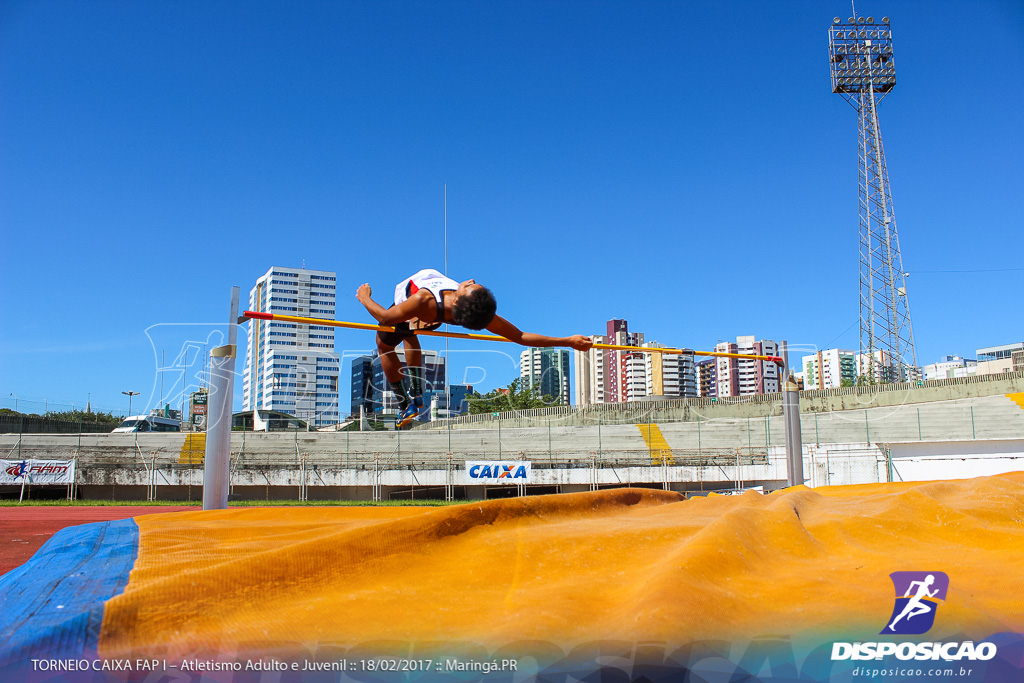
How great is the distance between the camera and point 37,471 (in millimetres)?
15977

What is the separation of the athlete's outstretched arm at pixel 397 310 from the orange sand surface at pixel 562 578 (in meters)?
1.71

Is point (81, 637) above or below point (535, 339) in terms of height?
below

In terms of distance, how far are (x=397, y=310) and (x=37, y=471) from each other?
17.0 metres

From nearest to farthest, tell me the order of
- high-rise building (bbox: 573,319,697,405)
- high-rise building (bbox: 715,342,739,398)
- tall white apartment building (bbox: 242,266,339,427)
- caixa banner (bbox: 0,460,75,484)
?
caixa banner (bbox: 0,460,75,484)
tall white apartment building (bbox: 242,266,339,427)
high-rise building (bbox: 573,319,697,405)
high-rise building (bbox: 715,342,739,398)

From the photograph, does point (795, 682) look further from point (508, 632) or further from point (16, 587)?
point (16, 587)

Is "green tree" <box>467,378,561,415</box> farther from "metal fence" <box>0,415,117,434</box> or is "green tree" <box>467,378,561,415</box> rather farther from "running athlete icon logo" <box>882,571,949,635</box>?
"running athlete icon logo" <box>882,571,949,635</box>

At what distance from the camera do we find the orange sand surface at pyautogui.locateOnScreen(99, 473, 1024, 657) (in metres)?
1.54

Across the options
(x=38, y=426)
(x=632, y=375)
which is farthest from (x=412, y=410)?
(x=632, y=375)

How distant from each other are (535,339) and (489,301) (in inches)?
29.4

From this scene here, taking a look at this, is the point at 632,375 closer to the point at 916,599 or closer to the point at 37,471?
the point at 37,471

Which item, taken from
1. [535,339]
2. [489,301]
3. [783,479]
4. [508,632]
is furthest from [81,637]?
[783,479]

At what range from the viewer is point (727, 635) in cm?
146

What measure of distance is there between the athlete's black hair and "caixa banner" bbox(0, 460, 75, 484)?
55.1 ft

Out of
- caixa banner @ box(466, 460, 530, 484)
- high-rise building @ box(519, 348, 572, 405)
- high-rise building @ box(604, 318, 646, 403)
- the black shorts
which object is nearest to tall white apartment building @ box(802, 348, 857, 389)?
high-rise building @ box(604, 318, 646, 403)
